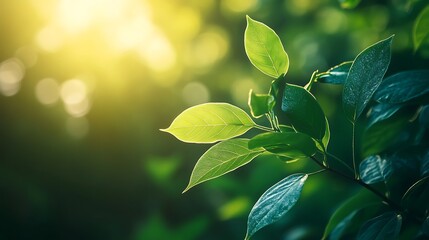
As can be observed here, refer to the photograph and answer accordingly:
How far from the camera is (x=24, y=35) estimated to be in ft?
12.7

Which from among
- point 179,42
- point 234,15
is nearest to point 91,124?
point 179,42

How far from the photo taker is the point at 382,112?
2.90ft

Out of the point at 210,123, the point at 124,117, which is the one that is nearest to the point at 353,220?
the point at 210,123

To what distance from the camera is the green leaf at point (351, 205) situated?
3.01 ft

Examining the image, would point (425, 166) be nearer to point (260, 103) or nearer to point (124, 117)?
point (260, 103)

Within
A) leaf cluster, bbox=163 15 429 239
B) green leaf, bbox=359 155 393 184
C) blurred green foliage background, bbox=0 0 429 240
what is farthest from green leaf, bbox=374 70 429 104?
blurred green foliage background, bbox=0 0 429 240

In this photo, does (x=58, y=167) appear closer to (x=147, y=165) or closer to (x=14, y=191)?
(x=14, y=191)

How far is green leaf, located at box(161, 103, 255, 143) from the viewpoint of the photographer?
0.70 metres

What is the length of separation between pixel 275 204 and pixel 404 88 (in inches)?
11.6

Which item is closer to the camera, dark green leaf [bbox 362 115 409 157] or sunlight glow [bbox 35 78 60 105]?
dark green leaf [bbox 362 115 409 157]

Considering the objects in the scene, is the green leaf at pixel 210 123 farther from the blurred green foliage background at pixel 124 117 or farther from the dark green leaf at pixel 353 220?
the blurred green foliage background at pixel 124 117

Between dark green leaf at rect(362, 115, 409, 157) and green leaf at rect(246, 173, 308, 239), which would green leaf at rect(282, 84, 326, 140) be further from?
dark green leaf at rect(362, 115, 409, 157)

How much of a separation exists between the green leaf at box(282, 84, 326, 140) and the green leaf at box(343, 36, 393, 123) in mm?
53

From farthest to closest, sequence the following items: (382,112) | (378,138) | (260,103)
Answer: (378,138), (382,112), (260,103)
